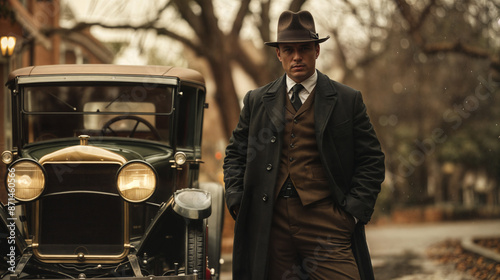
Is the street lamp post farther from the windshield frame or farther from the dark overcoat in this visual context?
the dark overcoat

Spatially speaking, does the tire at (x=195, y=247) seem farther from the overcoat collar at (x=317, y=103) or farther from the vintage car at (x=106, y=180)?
the overcoat collar at (x=317, y=103)

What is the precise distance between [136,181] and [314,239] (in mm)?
1876

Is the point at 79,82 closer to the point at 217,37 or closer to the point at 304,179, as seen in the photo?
the point at 304,179

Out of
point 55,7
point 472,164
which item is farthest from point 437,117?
point 55,7

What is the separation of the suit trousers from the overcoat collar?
17.2 inches

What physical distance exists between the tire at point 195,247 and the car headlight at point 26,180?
46.7 inches

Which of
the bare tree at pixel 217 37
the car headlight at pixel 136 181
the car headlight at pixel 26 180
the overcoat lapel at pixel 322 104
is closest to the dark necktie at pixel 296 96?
the overcoat lapel at pixel 322 104

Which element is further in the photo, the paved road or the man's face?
the paved road

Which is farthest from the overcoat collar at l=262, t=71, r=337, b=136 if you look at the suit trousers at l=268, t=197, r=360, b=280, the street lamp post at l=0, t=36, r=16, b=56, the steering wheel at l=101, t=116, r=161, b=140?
Answer: the street lamp post at l=0, t=36, r=16, b=56

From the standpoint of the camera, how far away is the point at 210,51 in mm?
14609

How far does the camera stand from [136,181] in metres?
5.30

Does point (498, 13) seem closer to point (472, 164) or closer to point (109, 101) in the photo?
point (109, 101)

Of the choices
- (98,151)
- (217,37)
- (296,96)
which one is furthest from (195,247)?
(217,37)

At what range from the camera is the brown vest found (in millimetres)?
3951
